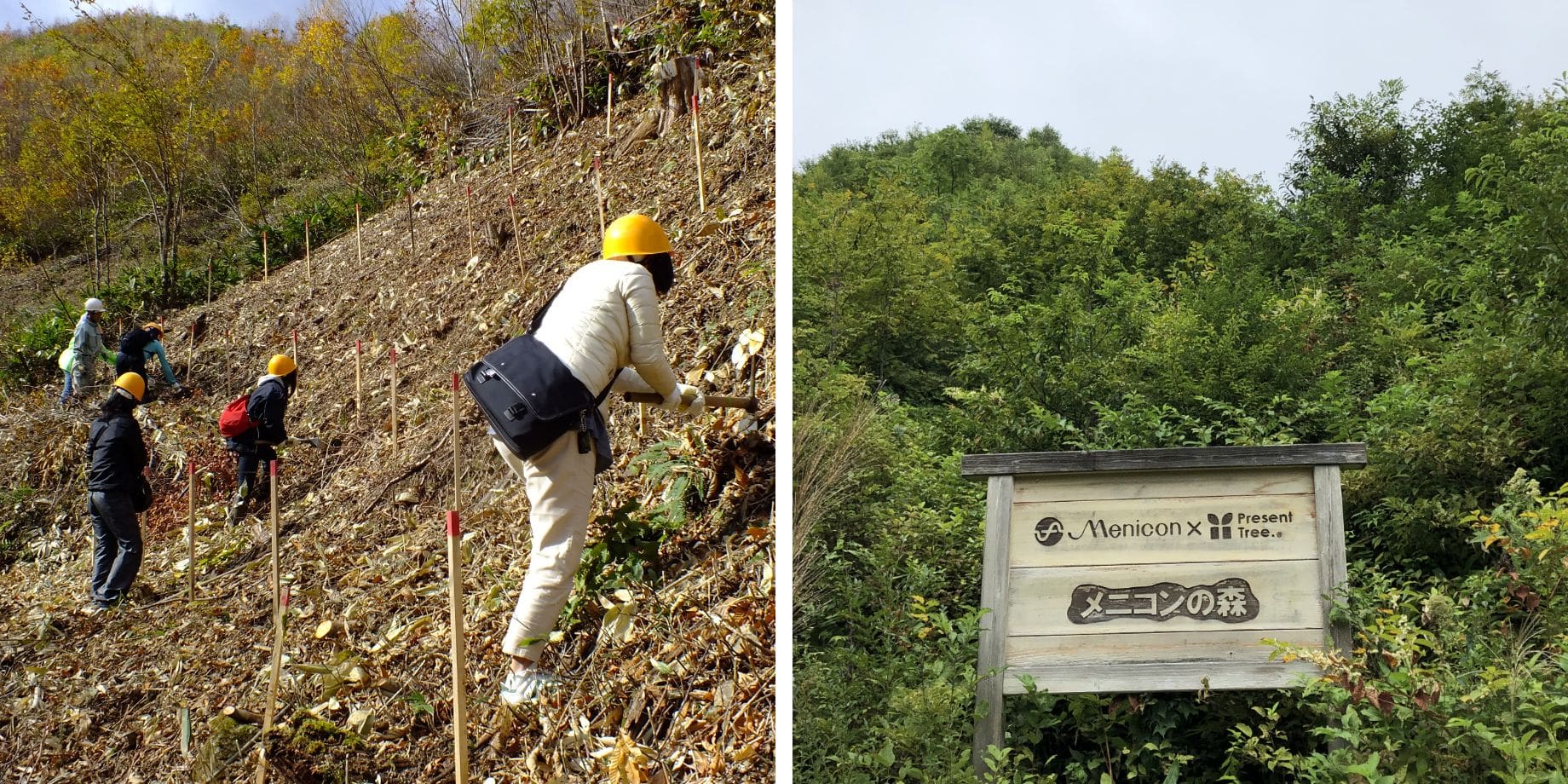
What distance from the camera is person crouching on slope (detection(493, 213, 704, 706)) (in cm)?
377

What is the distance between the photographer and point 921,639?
17.6ft

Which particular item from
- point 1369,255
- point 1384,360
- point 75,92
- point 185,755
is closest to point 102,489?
point 185,755

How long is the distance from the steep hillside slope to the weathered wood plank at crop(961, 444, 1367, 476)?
1147 mm

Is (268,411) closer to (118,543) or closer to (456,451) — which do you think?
(118,543)

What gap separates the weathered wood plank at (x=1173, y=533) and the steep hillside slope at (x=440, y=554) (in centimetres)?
112

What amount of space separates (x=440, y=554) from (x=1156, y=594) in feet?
11.0

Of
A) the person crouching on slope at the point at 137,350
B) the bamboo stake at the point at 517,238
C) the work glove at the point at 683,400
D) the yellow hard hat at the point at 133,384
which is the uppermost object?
the bamboo stake at the point at 517,238

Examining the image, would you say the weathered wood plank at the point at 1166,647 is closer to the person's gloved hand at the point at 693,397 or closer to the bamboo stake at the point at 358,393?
the person's gloved hand at the point at 693,397

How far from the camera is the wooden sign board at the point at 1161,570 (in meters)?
4.03

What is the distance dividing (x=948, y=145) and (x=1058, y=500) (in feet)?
67.0

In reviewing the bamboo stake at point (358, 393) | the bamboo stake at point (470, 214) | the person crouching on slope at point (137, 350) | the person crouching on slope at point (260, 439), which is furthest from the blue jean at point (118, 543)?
the bamboo stake at point (470, 214)

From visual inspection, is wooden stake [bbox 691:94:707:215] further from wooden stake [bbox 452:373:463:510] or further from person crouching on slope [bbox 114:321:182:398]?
person crouching on slope [bbox 114:321:182:398]

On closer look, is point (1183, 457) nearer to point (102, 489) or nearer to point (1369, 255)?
point (102, 489)

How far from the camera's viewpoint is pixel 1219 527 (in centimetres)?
414
